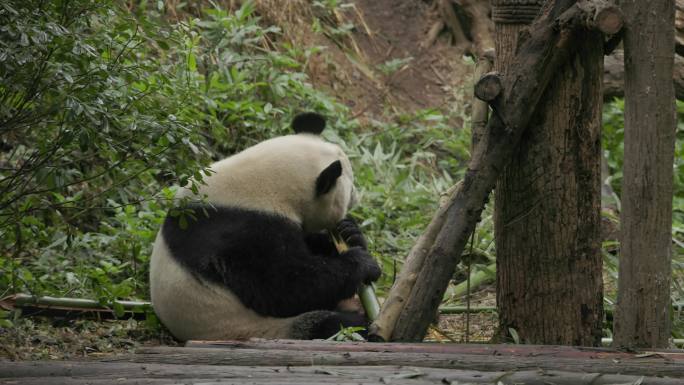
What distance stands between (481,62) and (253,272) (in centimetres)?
147

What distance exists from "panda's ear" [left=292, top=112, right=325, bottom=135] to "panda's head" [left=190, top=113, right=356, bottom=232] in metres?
0.14

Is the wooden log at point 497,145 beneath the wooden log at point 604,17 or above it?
beneath

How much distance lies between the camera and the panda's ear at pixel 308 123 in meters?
5.06

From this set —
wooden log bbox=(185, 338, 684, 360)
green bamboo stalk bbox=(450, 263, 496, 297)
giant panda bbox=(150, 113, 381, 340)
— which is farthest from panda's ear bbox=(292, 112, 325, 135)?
wooden log bbox=(185, 338, 684, 360)

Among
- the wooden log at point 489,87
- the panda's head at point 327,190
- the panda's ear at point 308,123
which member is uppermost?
the wooden log at point 489,87

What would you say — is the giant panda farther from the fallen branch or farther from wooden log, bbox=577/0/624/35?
wooden log, bbox=577/0/624/35

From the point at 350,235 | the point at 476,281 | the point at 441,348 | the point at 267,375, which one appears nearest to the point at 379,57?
the point at 476,281

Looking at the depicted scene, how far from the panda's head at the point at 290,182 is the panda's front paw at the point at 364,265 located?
0.25m

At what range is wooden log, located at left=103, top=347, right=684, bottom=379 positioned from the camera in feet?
10.6

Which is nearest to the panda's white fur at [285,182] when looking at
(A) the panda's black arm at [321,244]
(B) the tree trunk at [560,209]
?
(A) the panda's black arm at [321,244]

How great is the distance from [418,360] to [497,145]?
923 millimetres

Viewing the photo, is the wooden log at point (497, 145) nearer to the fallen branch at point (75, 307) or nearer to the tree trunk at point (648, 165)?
the tree trunk at point (648, 165)

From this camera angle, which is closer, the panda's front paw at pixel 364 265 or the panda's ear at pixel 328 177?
the panda's ear at pixel 328 177

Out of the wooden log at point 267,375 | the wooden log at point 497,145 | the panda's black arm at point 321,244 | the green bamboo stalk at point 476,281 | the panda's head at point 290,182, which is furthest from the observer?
the green bamboo stalk at point 476,281
